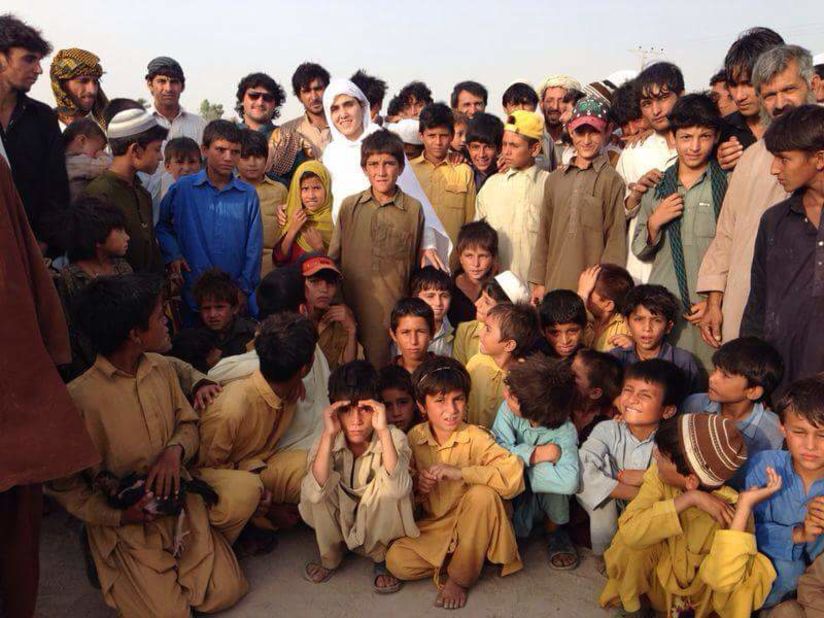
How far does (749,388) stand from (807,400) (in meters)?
0.50

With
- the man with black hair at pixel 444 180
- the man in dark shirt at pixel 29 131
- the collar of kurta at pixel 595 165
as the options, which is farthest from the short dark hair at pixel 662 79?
the man in dark shirt at pixel 29 131

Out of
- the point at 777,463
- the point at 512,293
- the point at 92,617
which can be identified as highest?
the point at 512,293

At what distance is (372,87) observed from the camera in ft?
25.1

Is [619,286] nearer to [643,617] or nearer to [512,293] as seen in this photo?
[512,293]

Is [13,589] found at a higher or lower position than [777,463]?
lower

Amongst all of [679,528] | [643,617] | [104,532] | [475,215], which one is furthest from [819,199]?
[104,532]

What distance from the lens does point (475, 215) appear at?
546 cm

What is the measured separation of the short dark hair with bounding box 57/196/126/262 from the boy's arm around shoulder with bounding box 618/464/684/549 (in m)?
2.96

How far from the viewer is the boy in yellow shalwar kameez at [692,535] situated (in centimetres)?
277

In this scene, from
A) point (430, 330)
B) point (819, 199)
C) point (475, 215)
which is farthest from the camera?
point (475, 215)

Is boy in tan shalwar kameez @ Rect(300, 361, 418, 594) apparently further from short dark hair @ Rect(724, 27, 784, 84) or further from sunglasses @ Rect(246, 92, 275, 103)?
sunglasses @ Rect(246, 92, 275, 103)

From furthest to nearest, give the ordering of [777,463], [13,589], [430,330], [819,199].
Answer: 1. [430,330]
2. [819,199]
3. [777,463]
4. [13,589]

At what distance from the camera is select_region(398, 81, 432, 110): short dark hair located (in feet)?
24.5

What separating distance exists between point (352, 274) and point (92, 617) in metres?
2.49
